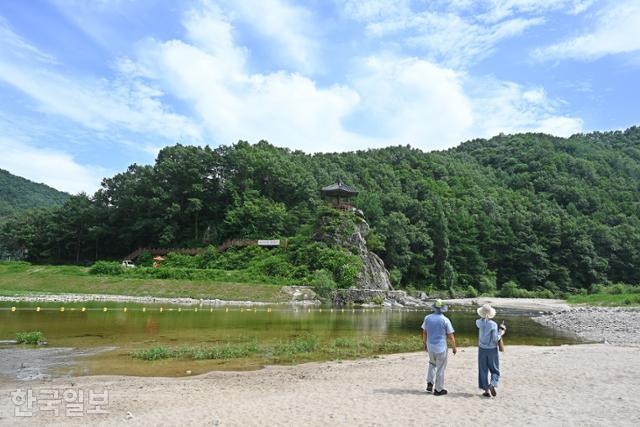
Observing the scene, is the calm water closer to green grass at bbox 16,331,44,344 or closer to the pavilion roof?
green grass at bbox 16,331,44,344

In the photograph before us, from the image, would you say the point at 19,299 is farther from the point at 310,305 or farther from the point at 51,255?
the point at 51,255

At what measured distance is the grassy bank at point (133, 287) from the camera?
138ft

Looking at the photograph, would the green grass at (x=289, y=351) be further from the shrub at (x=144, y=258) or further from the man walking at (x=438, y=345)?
the shrub at (x=144, y=258)

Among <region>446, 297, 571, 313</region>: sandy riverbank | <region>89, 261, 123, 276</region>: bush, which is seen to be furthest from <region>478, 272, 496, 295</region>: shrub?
<region>89, 261, 123, 276</region>: bush

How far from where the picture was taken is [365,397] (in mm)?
9773

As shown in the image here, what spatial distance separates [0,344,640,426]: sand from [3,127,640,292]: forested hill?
47.9 m

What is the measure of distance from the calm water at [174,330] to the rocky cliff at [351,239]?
871 inches

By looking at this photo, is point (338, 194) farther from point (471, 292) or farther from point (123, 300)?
point (123, 300)

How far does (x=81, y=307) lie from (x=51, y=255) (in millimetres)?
49255

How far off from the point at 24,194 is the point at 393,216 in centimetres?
14685

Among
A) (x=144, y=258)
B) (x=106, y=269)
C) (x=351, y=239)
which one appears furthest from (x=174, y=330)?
(x=144, y=258)

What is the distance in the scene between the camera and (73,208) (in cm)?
7275

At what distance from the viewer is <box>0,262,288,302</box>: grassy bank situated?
42031mm

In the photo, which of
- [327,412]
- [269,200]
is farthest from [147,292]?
[327,412]
